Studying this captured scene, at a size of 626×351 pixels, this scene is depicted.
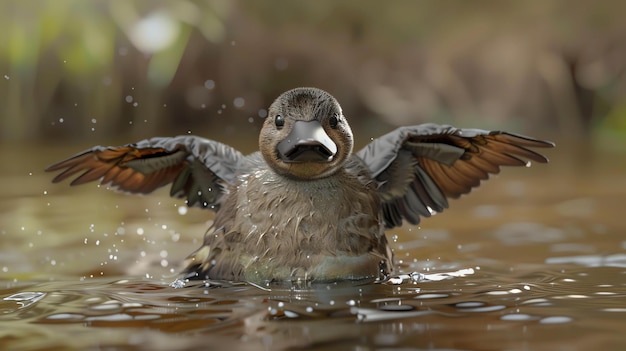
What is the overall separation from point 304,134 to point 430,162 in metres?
0.87

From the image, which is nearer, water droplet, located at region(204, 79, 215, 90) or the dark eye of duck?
the dark eye of duck

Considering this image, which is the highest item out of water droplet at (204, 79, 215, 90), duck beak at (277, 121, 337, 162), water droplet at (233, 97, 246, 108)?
water droplet at (204, 79, 215, 90)

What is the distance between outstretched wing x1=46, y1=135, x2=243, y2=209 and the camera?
13.8ft

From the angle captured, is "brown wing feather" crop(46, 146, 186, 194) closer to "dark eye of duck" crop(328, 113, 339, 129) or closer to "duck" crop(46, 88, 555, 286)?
"duck" crop(46, 88, 555, 286)

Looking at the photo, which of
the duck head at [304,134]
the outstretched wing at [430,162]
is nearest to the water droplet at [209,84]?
the outstretched wing at [430,162]

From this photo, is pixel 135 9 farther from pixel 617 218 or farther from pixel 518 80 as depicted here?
pixel 617 218

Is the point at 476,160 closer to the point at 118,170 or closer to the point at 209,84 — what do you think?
the point at 118,170

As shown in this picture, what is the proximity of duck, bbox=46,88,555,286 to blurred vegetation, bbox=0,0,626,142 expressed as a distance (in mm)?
6450

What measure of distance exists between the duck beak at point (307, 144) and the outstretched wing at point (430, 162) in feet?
1.66

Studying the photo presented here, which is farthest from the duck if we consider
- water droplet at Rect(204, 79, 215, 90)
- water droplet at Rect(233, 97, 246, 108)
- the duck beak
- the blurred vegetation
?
water droplet at Rect(233, 97, 246, 108)

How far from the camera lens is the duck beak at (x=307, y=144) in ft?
11.9

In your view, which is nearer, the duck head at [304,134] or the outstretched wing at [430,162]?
the duck head at [304,134]

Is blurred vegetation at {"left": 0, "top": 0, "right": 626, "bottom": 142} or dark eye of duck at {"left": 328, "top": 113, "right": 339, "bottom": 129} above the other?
blurred vegetation at {"left": 0, "top": 0, "right": 626, "bottom": 142}

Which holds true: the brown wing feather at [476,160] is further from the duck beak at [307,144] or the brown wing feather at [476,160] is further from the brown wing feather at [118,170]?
the brown wing feather at [118,170]
